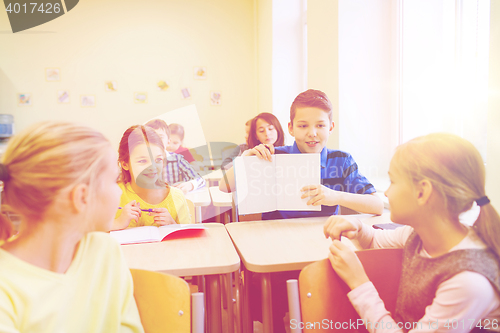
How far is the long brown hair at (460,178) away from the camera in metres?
0.66

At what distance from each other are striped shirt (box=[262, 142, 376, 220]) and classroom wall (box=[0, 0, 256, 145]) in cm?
370

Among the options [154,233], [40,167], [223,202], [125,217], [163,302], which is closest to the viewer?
[40,167]

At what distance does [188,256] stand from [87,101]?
465cm

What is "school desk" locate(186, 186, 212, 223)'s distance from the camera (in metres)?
1.73

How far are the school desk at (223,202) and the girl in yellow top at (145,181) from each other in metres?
0.55

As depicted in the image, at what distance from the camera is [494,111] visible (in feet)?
3.52

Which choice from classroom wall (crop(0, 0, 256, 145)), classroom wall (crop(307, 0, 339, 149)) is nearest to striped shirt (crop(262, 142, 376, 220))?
classroom wall (crop(307, 0, 339, 149))

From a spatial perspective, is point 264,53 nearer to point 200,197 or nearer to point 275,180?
point 200,197

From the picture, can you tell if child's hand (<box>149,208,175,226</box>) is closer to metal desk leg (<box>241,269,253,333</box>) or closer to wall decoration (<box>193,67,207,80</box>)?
metal desk leg (<box>241,269,253,333</box>)

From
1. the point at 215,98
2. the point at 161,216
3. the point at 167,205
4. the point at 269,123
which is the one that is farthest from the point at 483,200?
the point at 215,98

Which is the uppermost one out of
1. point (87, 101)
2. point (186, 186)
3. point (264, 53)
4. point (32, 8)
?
point (32, 8)

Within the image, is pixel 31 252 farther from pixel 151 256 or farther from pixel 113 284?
pixel 151 256

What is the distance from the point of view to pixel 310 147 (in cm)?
148

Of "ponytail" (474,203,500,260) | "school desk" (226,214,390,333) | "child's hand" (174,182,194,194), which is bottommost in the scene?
"child's hand" (174,182,194,194)
